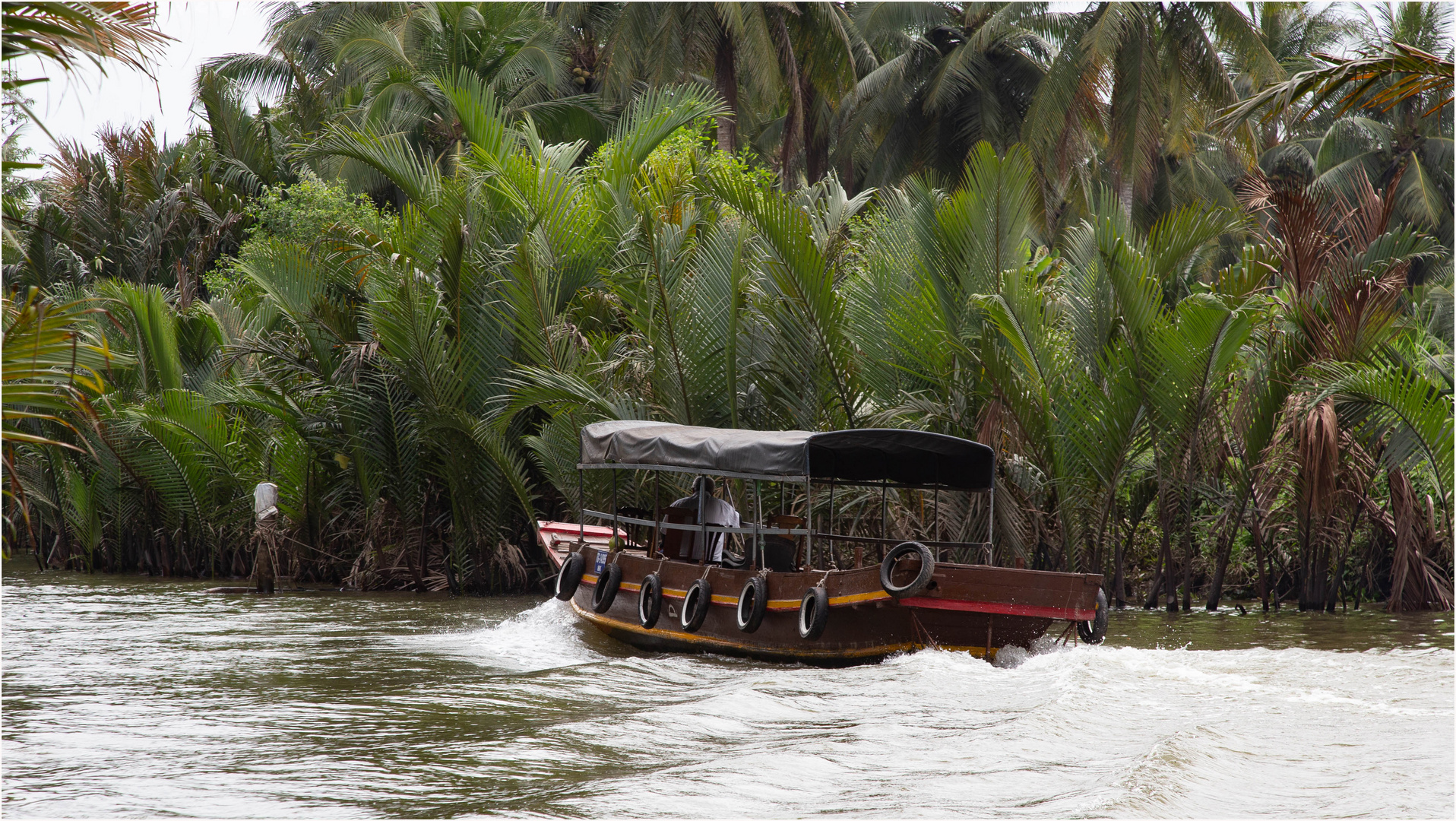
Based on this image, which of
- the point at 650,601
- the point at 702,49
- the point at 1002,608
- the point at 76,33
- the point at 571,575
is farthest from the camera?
the point at 702,49

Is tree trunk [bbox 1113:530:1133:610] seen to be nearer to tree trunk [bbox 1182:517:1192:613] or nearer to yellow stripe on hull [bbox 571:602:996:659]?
tree trunk [bbox 1182:517:1192:613]

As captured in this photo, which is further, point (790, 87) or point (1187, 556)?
point (790, 87)

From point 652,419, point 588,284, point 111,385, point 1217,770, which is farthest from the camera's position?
point 111,385

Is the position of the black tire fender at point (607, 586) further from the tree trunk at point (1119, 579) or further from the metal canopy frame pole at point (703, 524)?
the tree trunk at point (1119, 579)

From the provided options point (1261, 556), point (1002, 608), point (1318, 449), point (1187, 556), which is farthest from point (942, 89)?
point (1002, 608)

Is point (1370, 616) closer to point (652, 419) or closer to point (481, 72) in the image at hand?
point (652, 419)

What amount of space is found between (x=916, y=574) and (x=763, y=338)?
16.7 feet

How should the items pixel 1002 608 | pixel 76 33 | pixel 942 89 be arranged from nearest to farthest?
pixel 76 33, pixel 1002 608, pixel 942 89

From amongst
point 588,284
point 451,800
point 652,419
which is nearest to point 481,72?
point 588,284

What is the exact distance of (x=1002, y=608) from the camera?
9148 millimetres

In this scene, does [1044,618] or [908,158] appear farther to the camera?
[908,158]

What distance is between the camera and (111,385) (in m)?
17.9

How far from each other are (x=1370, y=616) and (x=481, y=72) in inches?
822

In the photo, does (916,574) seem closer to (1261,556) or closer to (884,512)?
(884,512)
